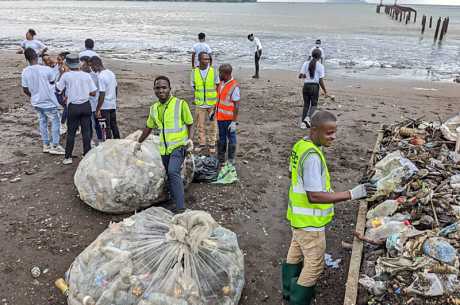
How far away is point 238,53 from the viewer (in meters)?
Result: 22.9

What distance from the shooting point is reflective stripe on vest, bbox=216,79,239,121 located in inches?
218

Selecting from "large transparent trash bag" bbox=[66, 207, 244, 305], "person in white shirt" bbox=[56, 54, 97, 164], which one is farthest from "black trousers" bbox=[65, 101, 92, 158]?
"large transparent trash bag" bbox=[66, 207, 244, 305]

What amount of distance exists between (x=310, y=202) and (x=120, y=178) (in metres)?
2.47

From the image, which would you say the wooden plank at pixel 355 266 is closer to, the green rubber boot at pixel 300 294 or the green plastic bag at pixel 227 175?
the green rubber boot at pixel 300 294

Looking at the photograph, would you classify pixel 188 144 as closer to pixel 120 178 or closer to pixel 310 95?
pixel 120 178

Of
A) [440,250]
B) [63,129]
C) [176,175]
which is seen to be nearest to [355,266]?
[440,250]

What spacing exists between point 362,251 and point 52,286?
2.84 meters

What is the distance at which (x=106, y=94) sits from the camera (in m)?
5.97

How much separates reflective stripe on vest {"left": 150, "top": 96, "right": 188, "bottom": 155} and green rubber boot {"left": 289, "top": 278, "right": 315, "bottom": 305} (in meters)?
2.06

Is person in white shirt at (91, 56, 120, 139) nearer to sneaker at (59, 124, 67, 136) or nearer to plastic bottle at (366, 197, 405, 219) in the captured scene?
sneaker at (59, 124, 67, 136)

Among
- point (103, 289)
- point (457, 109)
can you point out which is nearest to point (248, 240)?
point (103, 289)

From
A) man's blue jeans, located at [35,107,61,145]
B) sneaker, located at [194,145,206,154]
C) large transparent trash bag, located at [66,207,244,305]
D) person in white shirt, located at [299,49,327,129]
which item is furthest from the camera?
person in white shirt, located at [299,49,327,129]

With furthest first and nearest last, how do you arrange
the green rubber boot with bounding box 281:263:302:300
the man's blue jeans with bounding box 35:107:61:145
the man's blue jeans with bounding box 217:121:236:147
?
the man's blue jeans with bounding box 35:107:61:145 → the man's blue jeans with bounding box 217:121:236:147 → the green rubber boot with bounding box 281:263:302:300

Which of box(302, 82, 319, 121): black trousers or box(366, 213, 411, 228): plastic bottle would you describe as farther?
A: box(302, 82, 319, 121): black trousers
